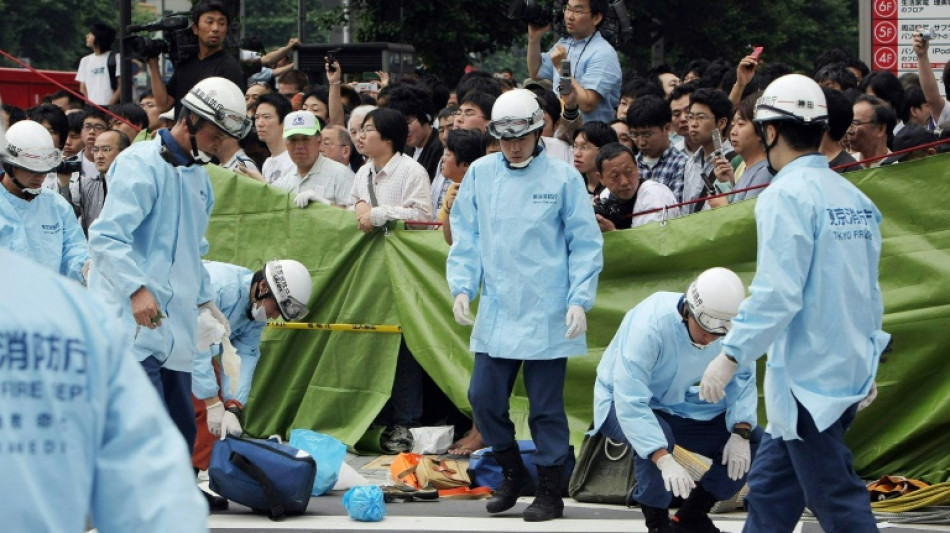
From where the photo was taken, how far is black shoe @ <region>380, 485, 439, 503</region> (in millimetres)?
8258

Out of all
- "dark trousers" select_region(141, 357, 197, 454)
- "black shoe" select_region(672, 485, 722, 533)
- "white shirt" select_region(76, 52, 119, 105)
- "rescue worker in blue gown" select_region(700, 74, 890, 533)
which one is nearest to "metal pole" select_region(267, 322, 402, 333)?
"dark trousers" select_region(141, 357, 197, 454)

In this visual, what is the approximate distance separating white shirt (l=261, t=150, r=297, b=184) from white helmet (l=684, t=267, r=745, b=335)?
457 centimetres

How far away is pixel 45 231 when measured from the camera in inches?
346

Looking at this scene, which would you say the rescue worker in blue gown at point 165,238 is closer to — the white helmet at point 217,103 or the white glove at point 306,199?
the white helmet at point 217,103

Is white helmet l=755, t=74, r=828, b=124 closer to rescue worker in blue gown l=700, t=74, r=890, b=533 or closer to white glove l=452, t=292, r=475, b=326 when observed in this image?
rescue worker in blue gown l=700, t=74, r=890, b=533

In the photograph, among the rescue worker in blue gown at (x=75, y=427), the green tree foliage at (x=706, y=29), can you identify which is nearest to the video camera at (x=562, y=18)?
the rescue worker in blue gown at (x=75, y=427)

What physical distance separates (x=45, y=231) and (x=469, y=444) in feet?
8.89

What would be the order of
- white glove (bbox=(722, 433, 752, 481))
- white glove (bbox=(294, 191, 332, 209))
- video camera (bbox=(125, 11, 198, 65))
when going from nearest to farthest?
white glove (bbox=(722, 433, 752, 481)) < white glove (bbox=(294, 191, 332, 209)) < video camera (bbox=(125, 11, 198, 65))

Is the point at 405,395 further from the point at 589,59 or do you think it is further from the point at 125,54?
the point at 125,54

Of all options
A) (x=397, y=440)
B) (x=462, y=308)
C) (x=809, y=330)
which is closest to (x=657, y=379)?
(x=462, y=308)

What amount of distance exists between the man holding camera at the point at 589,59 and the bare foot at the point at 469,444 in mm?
2592

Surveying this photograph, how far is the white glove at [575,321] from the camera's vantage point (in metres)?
7.55

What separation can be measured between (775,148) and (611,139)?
3816 millimetres

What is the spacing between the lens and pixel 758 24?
114ft
